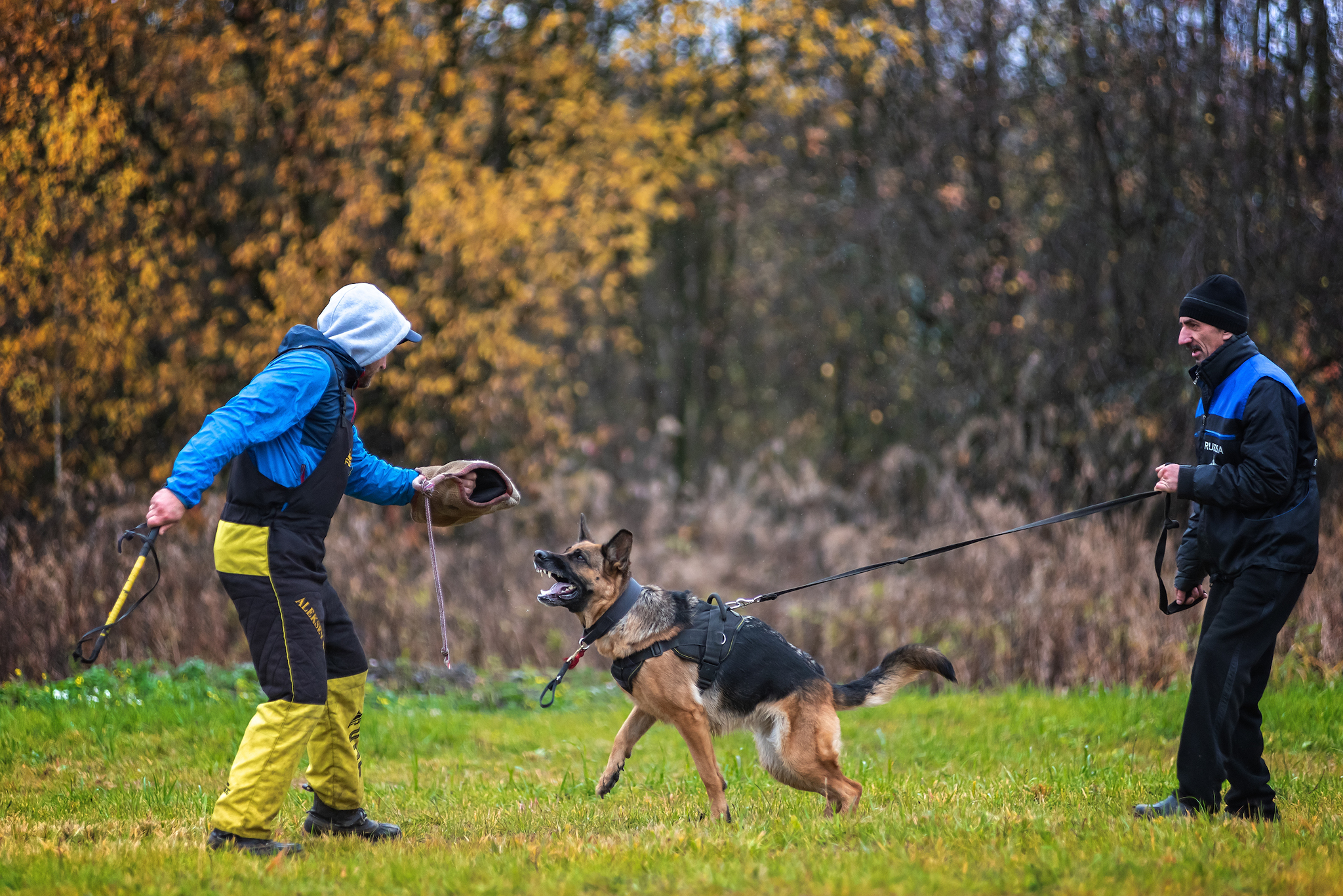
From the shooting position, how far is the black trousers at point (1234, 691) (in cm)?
463

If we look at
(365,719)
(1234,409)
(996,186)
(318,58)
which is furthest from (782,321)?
(1234,409)

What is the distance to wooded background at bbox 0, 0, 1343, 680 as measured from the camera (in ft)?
36.5

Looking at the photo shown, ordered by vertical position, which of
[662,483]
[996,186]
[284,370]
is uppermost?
[996,186]

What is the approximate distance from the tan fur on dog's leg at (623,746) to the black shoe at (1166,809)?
2.30 metres

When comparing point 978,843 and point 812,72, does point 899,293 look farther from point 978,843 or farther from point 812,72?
point 978,843

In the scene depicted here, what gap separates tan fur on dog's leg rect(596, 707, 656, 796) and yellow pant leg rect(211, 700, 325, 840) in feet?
5.64

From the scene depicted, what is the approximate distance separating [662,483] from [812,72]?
673cm

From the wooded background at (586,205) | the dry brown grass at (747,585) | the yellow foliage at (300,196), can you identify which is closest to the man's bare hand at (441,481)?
the dry brown grass at (747,585)

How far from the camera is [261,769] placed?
4.24 metres

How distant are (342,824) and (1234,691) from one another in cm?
393

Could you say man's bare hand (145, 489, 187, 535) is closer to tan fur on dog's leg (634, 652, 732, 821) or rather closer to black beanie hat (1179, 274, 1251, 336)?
tan fur on dog's leg (634, 652, 732, 821)

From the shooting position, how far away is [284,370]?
429 centimetres

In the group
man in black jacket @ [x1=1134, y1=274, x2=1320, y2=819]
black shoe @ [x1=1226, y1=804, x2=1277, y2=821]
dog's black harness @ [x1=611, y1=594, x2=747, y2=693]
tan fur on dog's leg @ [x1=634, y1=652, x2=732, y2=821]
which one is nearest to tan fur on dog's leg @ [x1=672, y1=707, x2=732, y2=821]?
tan fur on dog's leg @ [x1=634, y1=652, x2=732, y2=821]

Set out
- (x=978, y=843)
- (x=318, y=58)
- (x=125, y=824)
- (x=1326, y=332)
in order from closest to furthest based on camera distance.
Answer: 1. (x=978, y=843)
2. (x=125, y=824)
3. (x=1326, y=332)
4. (x=318, y=58)
